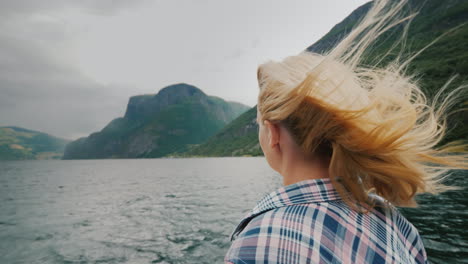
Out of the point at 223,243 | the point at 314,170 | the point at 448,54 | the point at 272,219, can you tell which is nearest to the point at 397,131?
the point at 314,170

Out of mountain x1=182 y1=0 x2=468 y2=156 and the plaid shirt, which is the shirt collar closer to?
the plaid shirt

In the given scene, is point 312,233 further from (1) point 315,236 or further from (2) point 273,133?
(2) point 273,133

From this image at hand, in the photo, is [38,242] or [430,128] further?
[38,242]

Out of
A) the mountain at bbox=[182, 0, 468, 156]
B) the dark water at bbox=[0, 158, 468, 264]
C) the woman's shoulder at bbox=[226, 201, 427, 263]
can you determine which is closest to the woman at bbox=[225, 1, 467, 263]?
the woman's shoulder at bbox=[226, 201, 427, 263]

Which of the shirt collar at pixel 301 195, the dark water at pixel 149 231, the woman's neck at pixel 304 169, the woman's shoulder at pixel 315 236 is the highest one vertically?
the woman's neck at pixel 304 169

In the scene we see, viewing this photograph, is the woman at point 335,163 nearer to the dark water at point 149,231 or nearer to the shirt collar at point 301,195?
the shirt collar at point 301,195

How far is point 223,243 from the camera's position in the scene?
10297 mm

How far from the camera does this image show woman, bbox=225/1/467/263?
3.49ft

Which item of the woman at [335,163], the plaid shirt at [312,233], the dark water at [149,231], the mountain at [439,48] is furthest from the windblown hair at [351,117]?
the mountain at [439,48]

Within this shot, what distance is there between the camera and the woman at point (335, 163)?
1064 mm

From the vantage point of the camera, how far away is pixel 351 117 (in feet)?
4.53

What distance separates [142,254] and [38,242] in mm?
5773

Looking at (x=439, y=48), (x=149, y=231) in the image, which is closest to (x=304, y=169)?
(x=149, y=231)

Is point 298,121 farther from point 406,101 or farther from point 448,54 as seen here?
point 448,54
